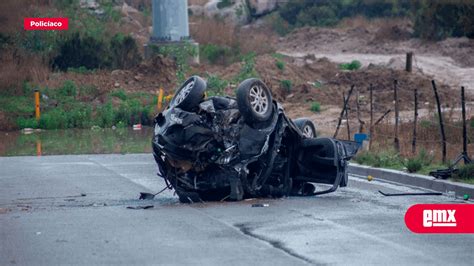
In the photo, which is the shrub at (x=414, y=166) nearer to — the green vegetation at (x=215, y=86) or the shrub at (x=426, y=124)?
the shrub at (x=426, y=124)

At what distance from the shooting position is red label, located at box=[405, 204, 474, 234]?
11.7 metres

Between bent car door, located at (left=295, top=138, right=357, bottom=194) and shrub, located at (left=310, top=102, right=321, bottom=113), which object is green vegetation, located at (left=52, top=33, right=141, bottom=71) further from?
bent car door, located at (left=295, top=138, right=357, bottom=194)

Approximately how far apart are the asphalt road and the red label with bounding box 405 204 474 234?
0.61ft

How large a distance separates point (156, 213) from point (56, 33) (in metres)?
32.6

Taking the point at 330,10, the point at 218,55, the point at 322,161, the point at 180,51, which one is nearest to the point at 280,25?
the point at 330,10

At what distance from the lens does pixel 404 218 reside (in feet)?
41.5

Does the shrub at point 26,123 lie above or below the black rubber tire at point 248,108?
below

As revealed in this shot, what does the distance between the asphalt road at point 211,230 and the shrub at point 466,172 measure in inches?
30.3

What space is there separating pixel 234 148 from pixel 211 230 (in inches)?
98.3

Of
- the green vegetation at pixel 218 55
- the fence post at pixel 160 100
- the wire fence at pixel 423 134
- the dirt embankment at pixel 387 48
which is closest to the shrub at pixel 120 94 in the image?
the fence post at pixel 160 100

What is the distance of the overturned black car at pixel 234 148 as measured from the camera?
14250mm

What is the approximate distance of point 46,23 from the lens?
4644 cm

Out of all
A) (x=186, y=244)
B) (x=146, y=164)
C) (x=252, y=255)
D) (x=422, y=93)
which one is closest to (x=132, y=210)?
(x=186, y=244)

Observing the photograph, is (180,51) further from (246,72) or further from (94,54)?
(246,72)
